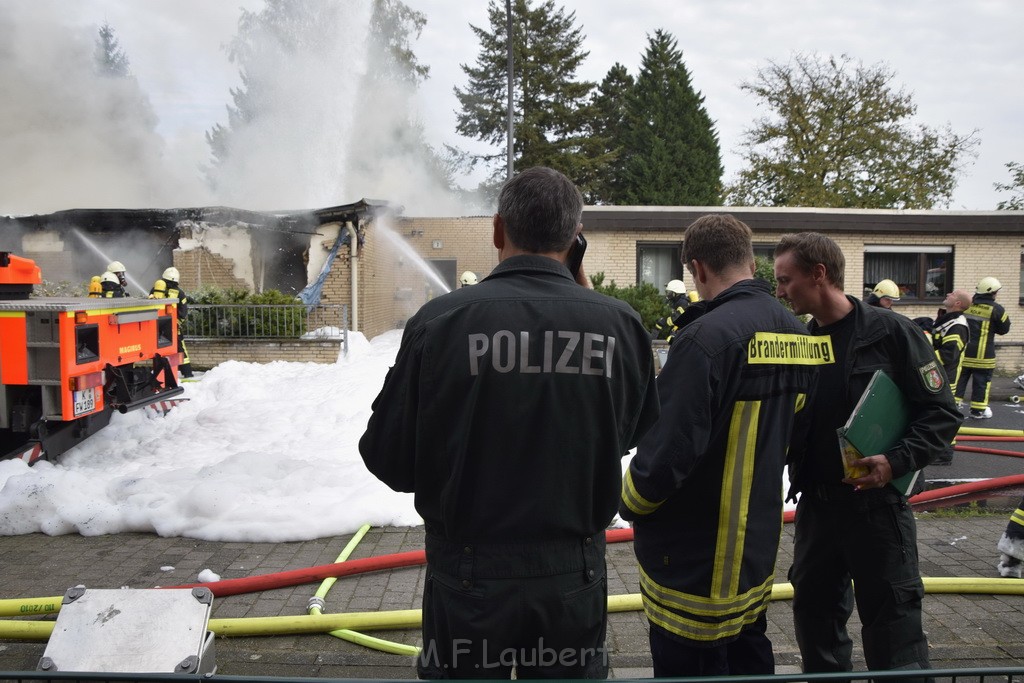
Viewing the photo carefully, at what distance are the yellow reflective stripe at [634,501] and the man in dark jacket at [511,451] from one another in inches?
17.6

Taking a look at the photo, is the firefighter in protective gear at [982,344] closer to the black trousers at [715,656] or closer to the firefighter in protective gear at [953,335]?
the firefighter in protective gear at [953,335]

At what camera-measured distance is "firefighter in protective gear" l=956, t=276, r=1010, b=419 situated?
10.5m

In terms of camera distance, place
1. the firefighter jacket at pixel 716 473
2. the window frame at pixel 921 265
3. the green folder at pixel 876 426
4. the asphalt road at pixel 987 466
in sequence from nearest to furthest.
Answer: the firefighter jacket at pixel 716 473 < the green folder at pixel 876 426 < the asphalt road at pixel 987 466 < the window frame at pixel 921 265

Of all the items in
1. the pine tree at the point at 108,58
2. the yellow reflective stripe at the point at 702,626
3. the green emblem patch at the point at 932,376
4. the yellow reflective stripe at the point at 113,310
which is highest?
the pine tree at the point at 108,58

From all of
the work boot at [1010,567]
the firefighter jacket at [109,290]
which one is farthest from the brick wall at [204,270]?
the work boot at [1010,567]

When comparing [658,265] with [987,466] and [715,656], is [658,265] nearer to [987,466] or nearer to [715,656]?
[987,466]

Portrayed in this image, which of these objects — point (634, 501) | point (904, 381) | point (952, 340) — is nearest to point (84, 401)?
point (634, 501)

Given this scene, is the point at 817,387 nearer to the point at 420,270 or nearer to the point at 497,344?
the point at 497,344

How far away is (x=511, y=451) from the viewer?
73.2 inches

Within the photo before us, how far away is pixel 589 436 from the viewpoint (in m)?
1.92

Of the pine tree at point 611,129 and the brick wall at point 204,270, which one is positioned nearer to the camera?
the brick wall at point 204,270

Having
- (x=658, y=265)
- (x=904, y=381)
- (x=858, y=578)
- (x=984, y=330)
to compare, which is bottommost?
(x=858, y=578)

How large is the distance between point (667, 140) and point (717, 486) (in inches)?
1554

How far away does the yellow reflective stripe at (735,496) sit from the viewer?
7.72ft
